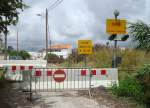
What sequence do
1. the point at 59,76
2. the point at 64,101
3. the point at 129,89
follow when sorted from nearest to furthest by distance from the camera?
the point at 64,101 < the point at 129,89 < the point at 59,76

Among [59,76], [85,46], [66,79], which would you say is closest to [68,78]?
[66,79]

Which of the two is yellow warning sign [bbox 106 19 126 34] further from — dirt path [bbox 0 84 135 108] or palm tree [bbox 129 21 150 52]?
palm tree [bbox 129 21 150 52]

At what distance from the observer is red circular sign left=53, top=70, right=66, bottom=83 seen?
45.3 feet

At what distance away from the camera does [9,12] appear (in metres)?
12.3

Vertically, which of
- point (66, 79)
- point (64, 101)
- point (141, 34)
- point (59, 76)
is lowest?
point (64, 101)

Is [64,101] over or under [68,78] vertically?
under

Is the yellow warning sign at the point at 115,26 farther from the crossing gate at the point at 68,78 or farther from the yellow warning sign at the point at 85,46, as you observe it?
the yellow warning sign at the point at 85,46

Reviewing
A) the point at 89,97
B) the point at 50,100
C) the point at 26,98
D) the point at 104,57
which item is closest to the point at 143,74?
the point at 89,97

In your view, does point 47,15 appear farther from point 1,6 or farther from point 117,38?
point 1,6

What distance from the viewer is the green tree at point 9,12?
11.8 metres

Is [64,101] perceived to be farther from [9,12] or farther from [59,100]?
[9,12]

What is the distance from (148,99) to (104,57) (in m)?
17.9

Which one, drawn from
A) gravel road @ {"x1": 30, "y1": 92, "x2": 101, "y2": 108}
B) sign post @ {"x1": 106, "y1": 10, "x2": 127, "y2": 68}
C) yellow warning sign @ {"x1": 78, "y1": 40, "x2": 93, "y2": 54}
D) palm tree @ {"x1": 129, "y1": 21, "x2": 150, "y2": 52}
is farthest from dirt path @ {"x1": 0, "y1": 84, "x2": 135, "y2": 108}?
yellow warning sign @ {"x1": 78, "y1": 40, "x2": 93, "y2": 54}

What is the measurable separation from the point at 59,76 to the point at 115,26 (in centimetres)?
360
